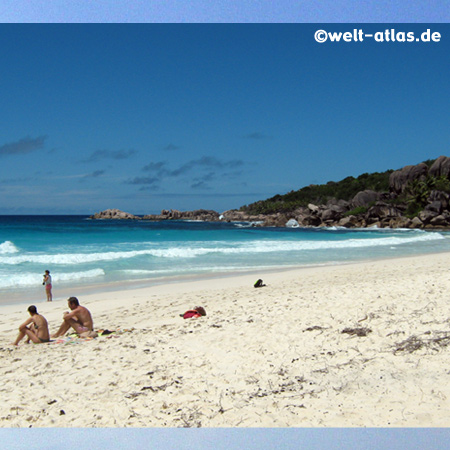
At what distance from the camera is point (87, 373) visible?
14.7 ft

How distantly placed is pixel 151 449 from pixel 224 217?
9928cm

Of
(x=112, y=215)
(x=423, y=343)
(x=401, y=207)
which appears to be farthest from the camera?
(x=112, y=215)

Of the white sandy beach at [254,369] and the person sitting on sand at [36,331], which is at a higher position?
the person sitting on sand at [36,331]

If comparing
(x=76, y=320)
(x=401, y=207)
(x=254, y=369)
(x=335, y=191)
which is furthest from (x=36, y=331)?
(x=335, y=191)

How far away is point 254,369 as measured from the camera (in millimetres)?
4301

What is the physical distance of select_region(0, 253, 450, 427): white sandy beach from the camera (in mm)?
3328

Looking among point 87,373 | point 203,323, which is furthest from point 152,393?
point 203,323

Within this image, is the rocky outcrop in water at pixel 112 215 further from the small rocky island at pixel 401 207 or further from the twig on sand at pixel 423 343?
the twig on sand at pixel 423 343

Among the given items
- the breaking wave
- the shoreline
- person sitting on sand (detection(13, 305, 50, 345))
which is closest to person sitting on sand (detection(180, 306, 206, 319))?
person sitting on sand (detection(13, 305, 50, 345))

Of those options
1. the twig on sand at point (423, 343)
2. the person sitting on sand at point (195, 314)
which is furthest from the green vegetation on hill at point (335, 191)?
the twig on sand at point (423, 343)

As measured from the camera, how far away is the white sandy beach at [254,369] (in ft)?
10.9

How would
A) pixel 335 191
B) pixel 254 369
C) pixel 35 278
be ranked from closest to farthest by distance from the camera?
pixel 254 369, pixel 35 278, pixel 335 191

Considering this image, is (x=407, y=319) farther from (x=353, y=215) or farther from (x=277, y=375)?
(x=353, y=215)

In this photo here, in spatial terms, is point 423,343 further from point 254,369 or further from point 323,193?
point 323,193
